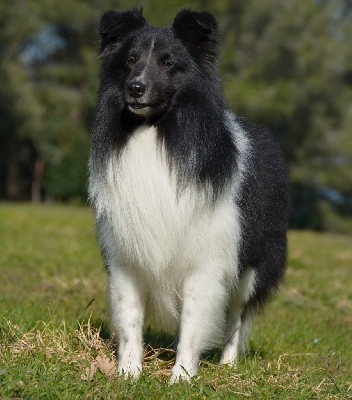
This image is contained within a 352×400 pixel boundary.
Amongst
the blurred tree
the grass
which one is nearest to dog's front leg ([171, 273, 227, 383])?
the grass

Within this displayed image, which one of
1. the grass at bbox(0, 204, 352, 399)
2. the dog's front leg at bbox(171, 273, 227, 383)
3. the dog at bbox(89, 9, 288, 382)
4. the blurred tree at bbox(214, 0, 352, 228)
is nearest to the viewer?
the grass at bbox(0, 204, 352, 399)

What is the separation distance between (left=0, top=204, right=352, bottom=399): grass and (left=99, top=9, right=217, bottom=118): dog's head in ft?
4.75

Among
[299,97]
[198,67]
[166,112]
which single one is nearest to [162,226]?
[166,112]

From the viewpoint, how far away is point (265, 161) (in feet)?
14.8

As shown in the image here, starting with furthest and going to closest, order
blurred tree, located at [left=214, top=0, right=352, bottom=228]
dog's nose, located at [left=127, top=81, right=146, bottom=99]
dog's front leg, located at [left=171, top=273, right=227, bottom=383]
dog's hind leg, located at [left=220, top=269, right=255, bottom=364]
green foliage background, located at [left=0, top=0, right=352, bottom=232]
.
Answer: blurred tree, located at [left=214, top=0, right=352, bottom=228] → green foliage background, located at [left=0, top=0, right=352, bottom=232] → dog's hind leg, located at [left=220, top=269, right=255, bottom=364] → dog's front leg, located at [left=171, top=273, right=227, bottom=383] → dog's nose, located at [left=127, top=81, right=146, bottom=99]

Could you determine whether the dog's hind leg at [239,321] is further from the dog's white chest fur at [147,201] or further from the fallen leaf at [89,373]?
the fallen leaf at [89,373]

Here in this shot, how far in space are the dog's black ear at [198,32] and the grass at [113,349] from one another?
1.74 metres

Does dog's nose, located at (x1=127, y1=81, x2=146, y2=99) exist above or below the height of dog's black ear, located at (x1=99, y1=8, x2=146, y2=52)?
below

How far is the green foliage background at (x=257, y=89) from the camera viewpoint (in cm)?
2633

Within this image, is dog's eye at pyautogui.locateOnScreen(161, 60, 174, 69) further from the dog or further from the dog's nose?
the dog's nose

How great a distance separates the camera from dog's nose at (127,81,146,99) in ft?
11.6

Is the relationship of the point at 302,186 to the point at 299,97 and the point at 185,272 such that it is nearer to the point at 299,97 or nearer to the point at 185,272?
the point at 299,97

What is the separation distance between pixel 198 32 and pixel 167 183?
0.92 m

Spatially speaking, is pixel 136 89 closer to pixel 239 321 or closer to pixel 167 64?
pixel 167 64
